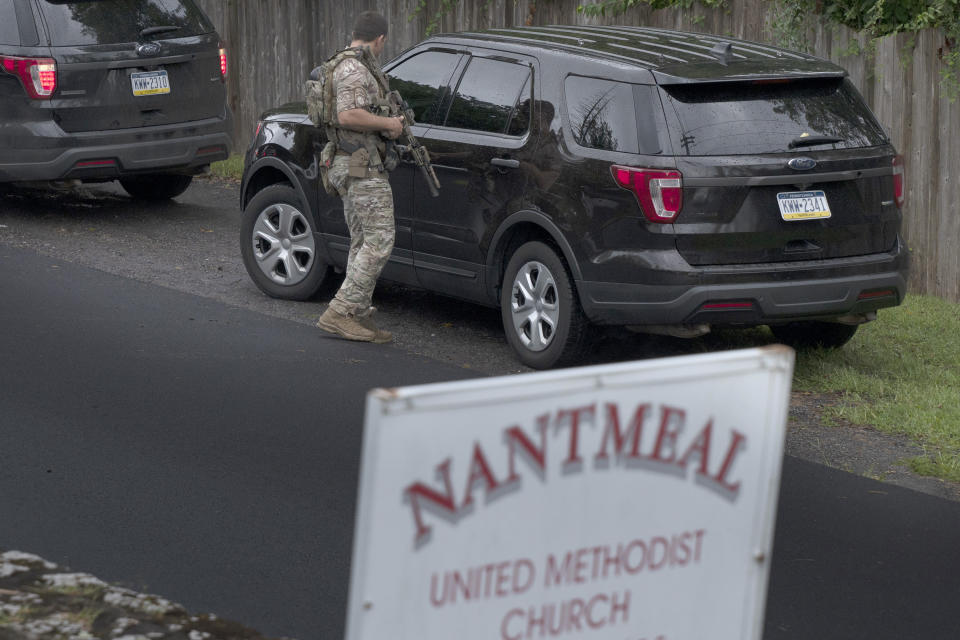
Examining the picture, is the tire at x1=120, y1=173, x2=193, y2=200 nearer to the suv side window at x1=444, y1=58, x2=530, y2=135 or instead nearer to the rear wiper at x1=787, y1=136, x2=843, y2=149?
the suv side window at x1=444, y1=58, x2=530, y2=135

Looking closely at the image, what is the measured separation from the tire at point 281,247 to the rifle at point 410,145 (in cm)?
120

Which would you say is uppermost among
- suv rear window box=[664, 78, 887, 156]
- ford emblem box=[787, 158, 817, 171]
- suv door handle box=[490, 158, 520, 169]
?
suv rear window box=[664, 78, 887, 156]

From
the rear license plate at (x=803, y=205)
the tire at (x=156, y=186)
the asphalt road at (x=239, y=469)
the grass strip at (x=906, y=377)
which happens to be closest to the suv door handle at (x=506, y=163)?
the asphalt road at (x=239, y=469)

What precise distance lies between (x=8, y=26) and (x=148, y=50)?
3.52 ft

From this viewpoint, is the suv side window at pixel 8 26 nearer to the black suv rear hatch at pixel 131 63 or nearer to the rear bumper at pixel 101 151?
the black suv rear hatch at pixel 131 63

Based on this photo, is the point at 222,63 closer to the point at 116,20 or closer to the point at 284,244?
the point at 116,20

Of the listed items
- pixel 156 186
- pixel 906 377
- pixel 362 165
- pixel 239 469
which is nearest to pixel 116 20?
pixel 156 186

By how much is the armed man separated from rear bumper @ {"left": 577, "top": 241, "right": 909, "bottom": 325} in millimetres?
1415

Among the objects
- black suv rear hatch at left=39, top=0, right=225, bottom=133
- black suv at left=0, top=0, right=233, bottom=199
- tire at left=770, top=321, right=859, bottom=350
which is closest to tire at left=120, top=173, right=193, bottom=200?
black suv at left=0, top=0, right=233, bottom=199

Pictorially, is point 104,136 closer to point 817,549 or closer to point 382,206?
point 382,206

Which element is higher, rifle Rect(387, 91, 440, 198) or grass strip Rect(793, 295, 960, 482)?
rifle Rect(387, 91, 440, 198)

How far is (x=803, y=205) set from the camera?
23.9ft

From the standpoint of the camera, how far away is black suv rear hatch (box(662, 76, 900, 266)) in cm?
715

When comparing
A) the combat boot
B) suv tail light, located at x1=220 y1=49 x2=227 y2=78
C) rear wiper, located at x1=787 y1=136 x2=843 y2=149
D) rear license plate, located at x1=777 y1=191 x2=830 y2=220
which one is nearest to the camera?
rear license plate, located at x1=777 y1=191 x2=830 y2=220
